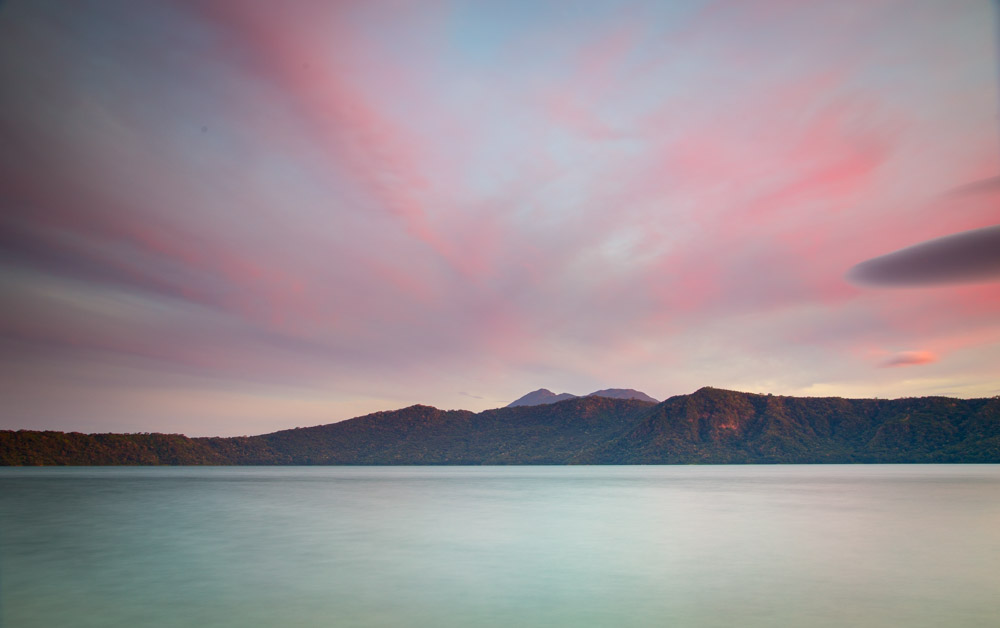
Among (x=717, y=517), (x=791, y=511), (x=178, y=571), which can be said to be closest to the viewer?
(x=178, y=571)

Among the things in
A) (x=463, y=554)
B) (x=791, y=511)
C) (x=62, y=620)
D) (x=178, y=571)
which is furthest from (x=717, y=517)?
(x=62, y=620)

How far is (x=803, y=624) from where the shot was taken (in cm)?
1390

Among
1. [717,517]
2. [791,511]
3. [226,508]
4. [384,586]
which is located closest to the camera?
[384,586]

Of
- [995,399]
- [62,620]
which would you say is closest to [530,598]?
[62,620]

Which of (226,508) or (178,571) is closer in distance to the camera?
(178,571)

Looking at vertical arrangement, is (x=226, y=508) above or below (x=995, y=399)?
below

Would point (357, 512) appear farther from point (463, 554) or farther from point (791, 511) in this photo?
point (791, 511)

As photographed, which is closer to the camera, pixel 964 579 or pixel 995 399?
pixel 964 579

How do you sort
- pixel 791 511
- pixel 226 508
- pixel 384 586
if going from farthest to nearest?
pixel 226 508 < pixel 791 511 < pixel 384 586

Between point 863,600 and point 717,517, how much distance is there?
25371 millimetres

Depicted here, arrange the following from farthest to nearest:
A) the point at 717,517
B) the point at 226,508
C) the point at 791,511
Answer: the point at 226,508 → the point at 791,511 → the point at 717,517

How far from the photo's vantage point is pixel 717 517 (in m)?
40.3

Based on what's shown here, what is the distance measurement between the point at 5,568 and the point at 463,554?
52.7ft

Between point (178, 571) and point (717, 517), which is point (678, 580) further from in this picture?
point (717, 517)
